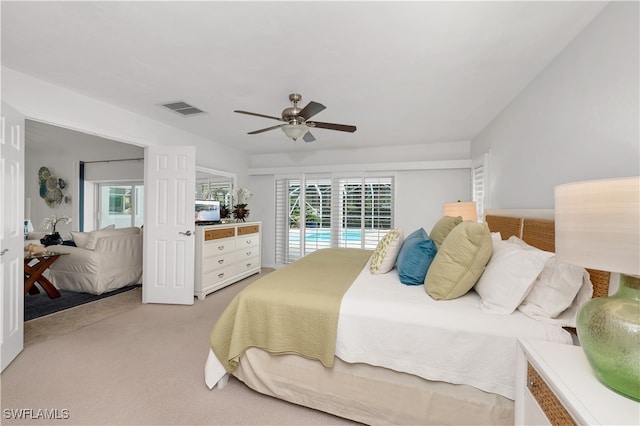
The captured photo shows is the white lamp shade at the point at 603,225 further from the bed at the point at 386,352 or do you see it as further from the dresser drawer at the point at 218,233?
the dresser drawer at the point at 218,233

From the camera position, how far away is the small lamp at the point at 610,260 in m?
0.82

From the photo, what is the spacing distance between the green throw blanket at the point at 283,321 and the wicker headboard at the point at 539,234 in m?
1.32

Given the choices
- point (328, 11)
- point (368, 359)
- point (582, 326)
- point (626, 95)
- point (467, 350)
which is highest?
point (328, 11)

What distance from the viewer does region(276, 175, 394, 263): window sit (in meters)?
4.99

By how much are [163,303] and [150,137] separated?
2.17m

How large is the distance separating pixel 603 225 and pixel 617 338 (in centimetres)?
36

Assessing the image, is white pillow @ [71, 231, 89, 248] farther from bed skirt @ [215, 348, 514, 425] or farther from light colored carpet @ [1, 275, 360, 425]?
bed skirt @ [215, 348, 514, 425]

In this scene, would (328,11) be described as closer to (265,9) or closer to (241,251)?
(265,9)

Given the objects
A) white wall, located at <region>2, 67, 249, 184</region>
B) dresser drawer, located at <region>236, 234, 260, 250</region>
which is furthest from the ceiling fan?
dresser drawer, located at <region>236, 234, 260, 250</region>

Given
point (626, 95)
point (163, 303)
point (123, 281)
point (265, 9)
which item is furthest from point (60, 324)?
point (626, 95)

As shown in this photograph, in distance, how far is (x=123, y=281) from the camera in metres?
4.10

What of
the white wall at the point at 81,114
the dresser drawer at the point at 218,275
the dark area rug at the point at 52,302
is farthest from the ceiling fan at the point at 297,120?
the dark area rug at the point at 52,302

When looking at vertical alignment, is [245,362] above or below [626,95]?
below

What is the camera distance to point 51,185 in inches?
227
